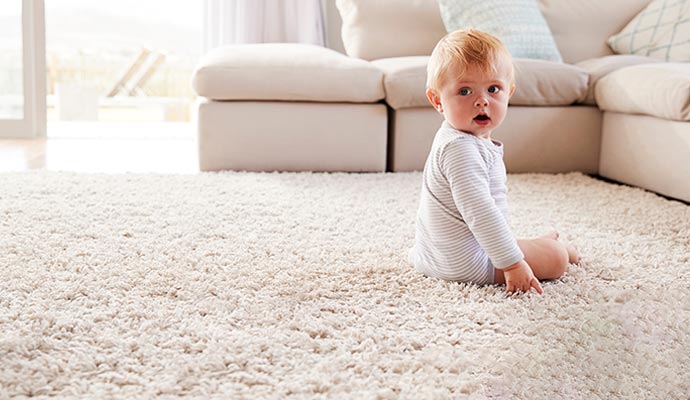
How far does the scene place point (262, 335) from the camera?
114 centimetres

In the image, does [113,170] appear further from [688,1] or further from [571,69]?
[688,1]

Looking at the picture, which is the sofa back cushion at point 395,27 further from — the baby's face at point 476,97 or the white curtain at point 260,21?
the baby's face at point 476,97

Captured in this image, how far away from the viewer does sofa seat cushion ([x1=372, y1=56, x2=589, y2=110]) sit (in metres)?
2.87

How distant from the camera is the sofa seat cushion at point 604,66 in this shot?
3.04 m

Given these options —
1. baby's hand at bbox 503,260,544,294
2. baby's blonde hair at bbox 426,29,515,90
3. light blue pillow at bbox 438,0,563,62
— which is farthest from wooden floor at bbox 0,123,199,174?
baby's hand at bbox 503,260,544,294

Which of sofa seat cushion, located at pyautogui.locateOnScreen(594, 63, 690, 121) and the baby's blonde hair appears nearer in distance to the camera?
the baby's blonde hair

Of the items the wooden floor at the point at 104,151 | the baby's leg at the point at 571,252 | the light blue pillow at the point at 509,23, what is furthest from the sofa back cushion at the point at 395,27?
the baby's leg at the point at 571,252

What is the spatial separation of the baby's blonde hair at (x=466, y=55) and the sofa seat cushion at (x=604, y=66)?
1726 mm

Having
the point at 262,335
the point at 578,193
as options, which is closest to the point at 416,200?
the point at 578,193

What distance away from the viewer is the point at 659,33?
133 inches

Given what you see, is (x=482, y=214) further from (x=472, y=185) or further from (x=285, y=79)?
(x=285, y=79)

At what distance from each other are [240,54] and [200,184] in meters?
0.67

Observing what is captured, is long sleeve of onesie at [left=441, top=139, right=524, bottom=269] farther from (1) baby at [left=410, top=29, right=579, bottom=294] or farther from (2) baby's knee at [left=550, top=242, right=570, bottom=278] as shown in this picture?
(2) baby's knee at [left=550, top=242, right=570, bottom=278]

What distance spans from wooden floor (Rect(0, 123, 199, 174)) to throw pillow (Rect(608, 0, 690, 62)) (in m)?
2.04
